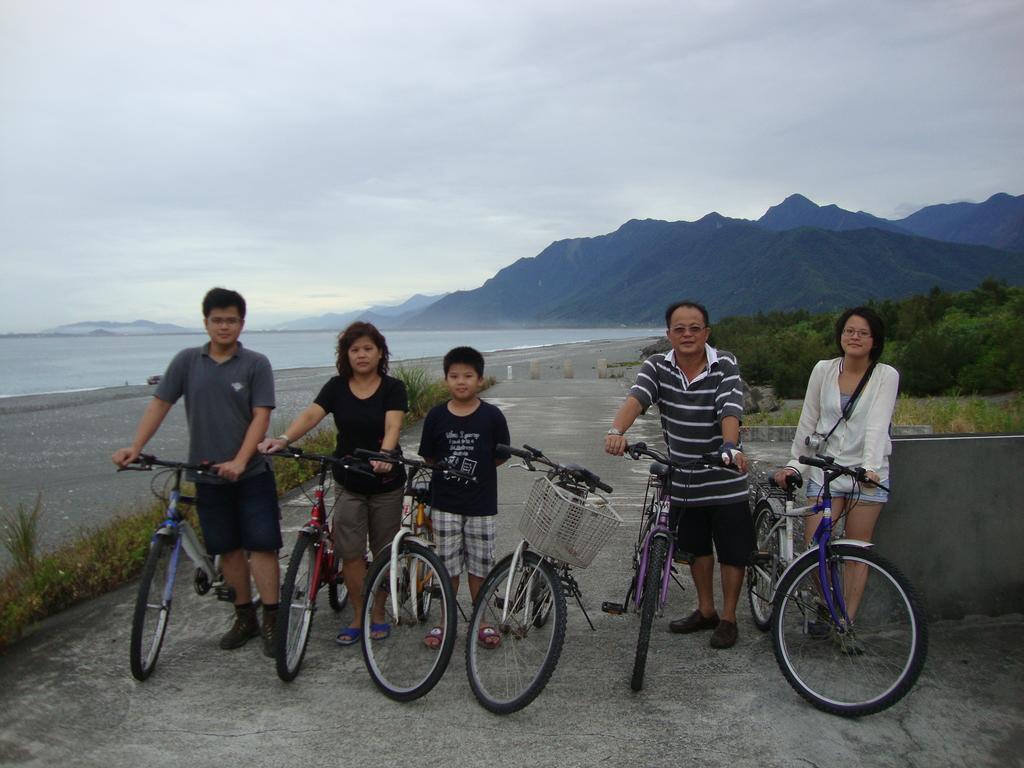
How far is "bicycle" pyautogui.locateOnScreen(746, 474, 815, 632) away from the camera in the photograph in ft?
14.5

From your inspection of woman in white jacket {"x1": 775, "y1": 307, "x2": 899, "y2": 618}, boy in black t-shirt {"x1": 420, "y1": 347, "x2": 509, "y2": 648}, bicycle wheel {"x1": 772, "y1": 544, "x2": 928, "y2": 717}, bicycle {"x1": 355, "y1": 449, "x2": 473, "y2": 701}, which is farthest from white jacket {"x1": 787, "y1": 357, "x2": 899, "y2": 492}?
bicycle {"x1": 355, "y1": 449, "x2": 473, "y2": 701}

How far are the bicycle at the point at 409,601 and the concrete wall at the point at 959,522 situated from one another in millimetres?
2434

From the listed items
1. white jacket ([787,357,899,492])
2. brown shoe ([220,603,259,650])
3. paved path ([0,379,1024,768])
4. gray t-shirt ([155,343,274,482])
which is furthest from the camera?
brown shoe ([220,603,259,650])

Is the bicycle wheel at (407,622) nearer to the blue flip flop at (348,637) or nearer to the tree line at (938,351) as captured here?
the blue flip flop at (348,637)

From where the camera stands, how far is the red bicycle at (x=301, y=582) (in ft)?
12.9

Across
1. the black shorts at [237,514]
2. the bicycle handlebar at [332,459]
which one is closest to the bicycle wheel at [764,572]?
the bicycle handlebar at [332,459]

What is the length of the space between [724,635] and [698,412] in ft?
4.03

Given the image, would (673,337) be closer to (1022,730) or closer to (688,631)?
(688,631)

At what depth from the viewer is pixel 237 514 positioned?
435cm

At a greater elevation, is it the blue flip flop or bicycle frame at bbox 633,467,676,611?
bicycle frame at bbox 633,467,676,611

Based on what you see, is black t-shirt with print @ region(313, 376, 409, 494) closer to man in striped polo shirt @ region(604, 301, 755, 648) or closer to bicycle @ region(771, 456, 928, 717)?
man in striped polo shirt @ region(604, 301, 755, 648)

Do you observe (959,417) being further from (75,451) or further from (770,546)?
(75,451)

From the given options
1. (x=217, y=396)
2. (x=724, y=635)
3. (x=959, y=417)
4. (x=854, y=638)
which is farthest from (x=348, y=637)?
(x=959, y=417)

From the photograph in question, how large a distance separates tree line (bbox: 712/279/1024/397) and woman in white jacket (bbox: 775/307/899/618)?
6279 millimetres
